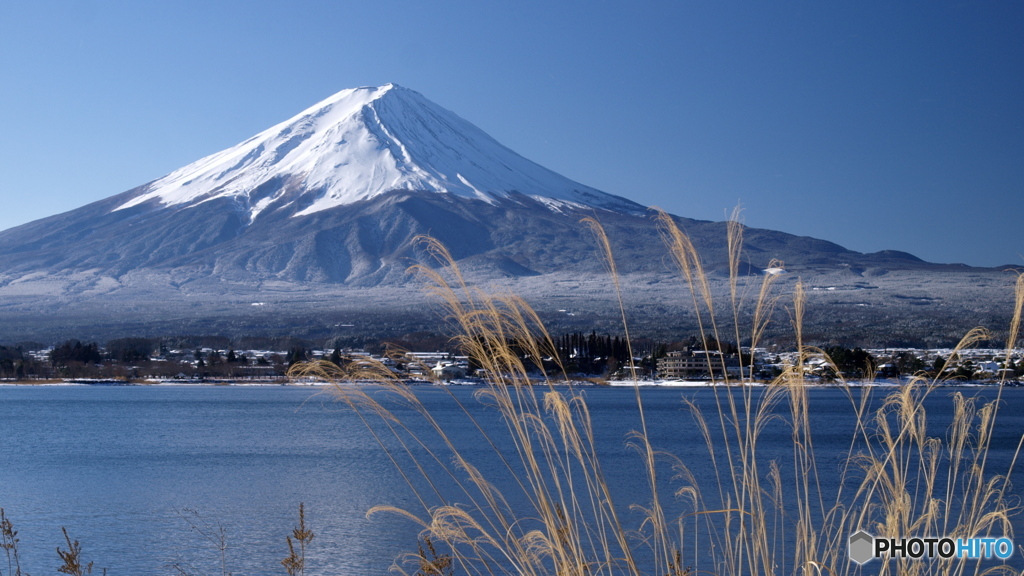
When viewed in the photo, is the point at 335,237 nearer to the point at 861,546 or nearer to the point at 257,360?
the point at 257,360

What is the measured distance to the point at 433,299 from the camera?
3.39 metres

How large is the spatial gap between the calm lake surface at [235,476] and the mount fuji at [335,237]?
56.1m

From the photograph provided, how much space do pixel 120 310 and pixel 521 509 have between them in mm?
96921

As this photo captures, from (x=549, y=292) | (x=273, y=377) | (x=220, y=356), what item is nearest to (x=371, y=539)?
(x=273, y=377)

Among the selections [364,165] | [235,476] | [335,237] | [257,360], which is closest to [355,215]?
[335,237]

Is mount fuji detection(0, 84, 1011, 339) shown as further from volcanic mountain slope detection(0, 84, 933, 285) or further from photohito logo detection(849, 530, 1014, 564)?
photohito logo detection(849, 530, 1014, 564)

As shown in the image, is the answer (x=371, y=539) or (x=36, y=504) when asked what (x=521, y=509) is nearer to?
(x=371, y=539)

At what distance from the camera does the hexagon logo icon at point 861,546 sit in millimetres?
3264

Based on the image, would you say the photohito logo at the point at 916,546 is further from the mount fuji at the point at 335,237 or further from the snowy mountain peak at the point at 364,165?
the snowy mountain peak at the point at 364,165

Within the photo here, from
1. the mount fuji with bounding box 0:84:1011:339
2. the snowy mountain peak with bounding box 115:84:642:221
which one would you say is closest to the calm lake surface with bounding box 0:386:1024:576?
the mount fuji with bounding box 0:84:1011:339

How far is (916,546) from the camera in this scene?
3.28m

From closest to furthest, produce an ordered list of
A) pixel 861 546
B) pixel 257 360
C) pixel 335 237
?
pixel 861 546 → pixel 257 360 → pixel 335 237

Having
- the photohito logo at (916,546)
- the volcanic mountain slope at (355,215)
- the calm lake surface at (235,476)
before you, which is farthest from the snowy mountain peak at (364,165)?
the photohito logo at (916,546)

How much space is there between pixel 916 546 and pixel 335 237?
431 ft
